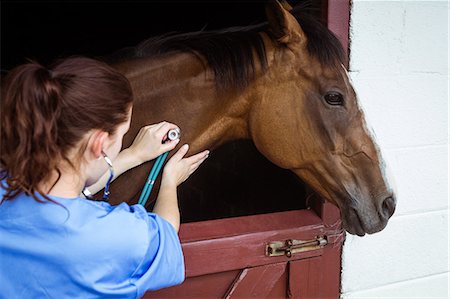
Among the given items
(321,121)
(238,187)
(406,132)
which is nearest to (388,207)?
(321,121)

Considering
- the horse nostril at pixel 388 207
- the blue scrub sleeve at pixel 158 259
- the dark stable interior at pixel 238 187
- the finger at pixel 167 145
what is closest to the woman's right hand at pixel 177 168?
the finger at pixel 167 145

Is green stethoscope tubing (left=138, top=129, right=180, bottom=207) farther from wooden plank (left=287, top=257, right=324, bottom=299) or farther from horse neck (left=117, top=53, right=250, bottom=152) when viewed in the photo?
wooden plank (left=287, top=257, right=324, bottom=299)

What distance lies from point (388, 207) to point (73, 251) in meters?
0.85

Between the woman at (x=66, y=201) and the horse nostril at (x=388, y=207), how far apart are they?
66cm

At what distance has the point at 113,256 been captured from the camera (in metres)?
0.77

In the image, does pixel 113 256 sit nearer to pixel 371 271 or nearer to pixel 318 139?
pixel 318 139

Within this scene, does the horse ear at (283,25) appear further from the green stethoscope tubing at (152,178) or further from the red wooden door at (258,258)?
the red wooden door at (258,258)

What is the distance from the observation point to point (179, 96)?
1.24 m

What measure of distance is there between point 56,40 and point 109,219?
16.1 ft

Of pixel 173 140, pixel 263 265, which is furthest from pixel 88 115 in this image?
pixel 263 265

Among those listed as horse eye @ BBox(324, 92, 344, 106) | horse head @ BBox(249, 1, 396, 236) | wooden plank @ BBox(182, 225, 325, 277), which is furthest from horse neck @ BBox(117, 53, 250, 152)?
wooden plank @ BBox(182, 225, 325, 277)

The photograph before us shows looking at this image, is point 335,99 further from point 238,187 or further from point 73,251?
point 238,187

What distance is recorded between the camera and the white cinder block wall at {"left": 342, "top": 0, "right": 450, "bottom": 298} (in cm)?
151

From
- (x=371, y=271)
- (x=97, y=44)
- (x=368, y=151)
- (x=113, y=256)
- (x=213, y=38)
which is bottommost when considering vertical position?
(x=371, y=271)
